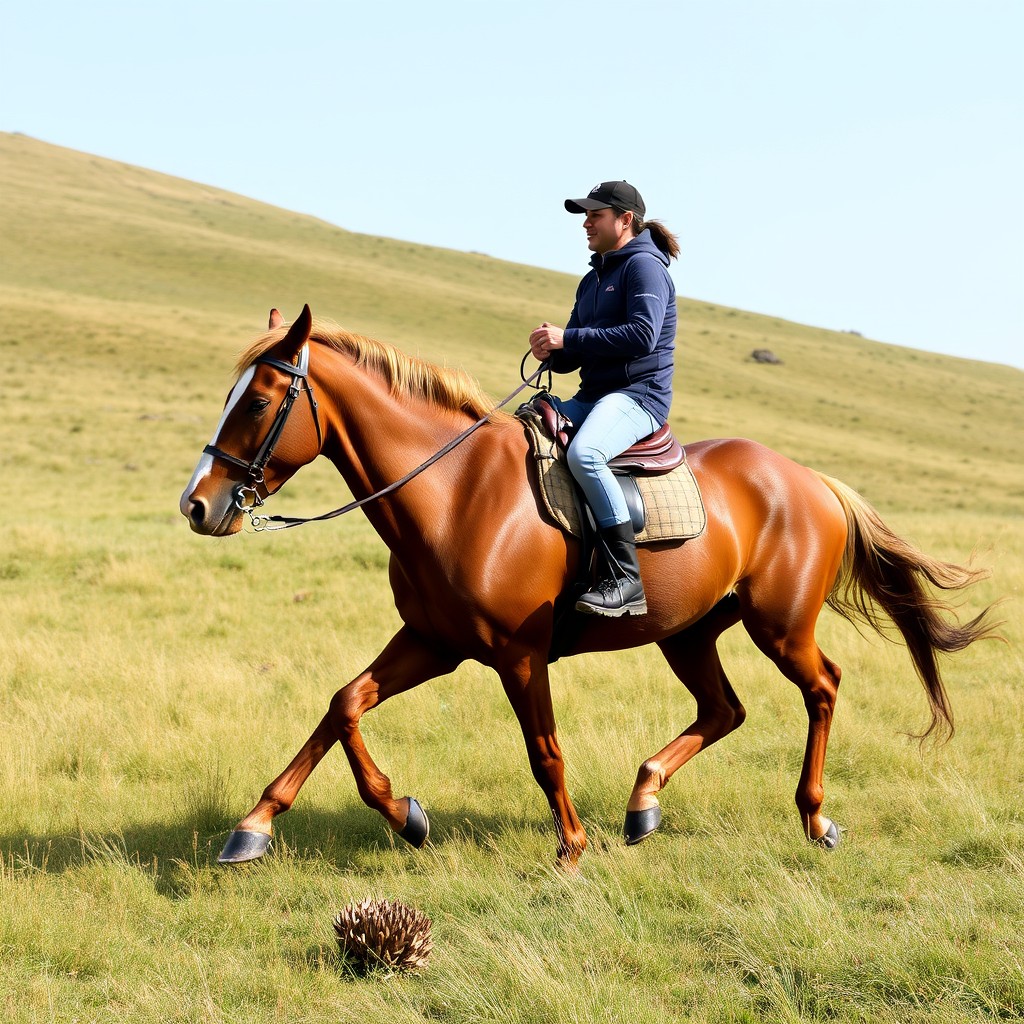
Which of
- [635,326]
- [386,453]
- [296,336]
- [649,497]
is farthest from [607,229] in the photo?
[296,336]

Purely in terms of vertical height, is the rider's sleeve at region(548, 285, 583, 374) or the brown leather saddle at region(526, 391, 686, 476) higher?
the rider's sleeve at region(548, 285, 583, 374)

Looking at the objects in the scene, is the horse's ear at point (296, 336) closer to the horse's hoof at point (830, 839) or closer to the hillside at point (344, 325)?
the horse's hoof at point (830, 839)

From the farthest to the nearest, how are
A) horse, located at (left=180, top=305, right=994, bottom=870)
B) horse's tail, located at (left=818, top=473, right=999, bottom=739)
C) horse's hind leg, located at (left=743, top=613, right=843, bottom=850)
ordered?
horse's tail, located at (left=818, top=473, right=999, bottom=739) → horse's hind leg, located at (left=743, top=613, right=843, bottom=850) → horse, located at (left=180, top=305, right=994, bottom=870)

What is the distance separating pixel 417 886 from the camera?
200 inches

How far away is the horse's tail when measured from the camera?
6668 millimetres

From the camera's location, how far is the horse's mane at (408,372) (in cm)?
533

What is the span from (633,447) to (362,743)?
6.96 feet

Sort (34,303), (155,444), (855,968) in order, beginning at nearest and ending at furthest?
(855,968), (155,444), (34,303)

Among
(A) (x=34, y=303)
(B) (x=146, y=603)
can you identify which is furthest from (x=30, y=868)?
(A) (x=34, y=303)

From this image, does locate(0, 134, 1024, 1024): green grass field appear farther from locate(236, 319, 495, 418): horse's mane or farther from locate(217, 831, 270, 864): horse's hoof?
locate(236, 319, 495, 418): horse's mane

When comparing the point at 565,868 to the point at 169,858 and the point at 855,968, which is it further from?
the point at 169,858

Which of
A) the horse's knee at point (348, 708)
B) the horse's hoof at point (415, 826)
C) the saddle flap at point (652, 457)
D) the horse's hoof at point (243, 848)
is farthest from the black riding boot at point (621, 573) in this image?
the horse's hoof at point (243, 848)

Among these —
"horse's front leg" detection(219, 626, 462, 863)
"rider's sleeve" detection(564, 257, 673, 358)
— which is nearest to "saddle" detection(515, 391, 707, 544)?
"rider's sleeve" detection(564, 257, 673, 358)

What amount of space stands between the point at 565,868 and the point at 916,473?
41.0m
